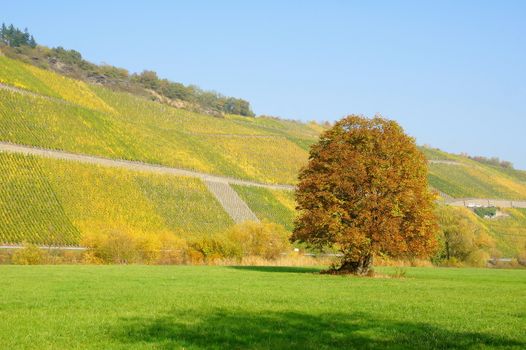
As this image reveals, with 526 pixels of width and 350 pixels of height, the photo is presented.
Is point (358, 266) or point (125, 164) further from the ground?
point (125, 164)

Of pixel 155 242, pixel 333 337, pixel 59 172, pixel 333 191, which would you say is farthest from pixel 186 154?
pixel 333 337

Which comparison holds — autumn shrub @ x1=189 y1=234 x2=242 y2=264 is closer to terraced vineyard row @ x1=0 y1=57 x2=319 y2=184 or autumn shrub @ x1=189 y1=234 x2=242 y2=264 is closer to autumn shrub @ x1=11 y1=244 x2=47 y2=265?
autumn shrub @ x1=11 y1=244 x2=47 y2=265

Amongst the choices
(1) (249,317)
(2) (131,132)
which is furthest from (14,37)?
(1) (249,317)

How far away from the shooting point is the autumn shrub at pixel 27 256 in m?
45.8

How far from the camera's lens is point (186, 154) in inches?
3895

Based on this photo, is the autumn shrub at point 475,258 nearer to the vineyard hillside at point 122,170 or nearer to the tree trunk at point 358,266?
the vineyard hillside at point 122,170

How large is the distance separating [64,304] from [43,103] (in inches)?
2929

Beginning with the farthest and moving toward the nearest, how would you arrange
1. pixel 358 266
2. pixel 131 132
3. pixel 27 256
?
1. pixel 131 132
2. pixel 27 256
3. pixel 358 266

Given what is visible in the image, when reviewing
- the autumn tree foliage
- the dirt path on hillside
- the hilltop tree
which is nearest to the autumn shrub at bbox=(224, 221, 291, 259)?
the autumn tree foliage

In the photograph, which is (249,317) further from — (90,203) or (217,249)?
(90,203)

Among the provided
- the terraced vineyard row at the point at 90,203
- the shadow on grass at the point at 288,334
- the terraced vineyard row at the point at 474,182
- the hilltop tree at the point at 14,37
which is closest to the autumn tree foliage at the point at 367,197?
the shadow on grass at the point at 288,334

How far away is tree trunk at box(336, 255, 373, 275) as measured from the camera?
1411 inches

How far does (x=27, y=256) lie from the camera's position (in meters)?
46.1

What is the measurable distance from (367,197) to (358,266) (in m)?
A: 4.02
